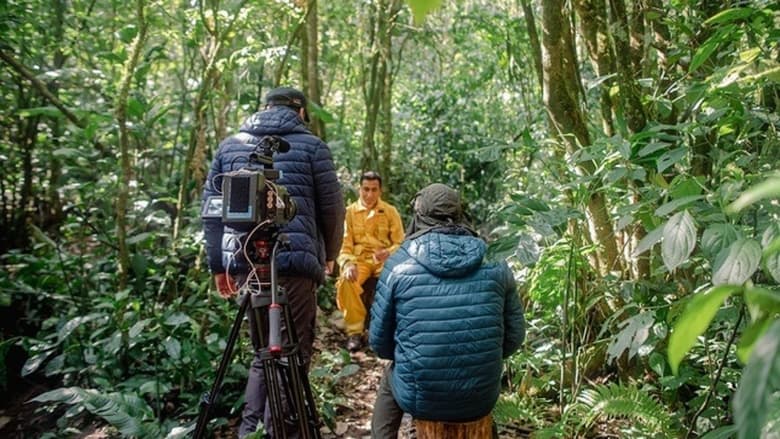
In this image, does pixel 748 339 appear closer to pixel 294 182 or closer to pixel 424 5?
pixel 424 5

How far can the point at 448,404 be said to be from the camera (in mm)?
2236

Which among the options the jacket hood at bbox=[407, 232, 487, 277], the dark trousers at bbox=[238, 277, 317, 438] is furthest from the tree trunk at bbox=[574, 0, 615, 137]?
the dark trousers at bbox=[238, 277, 317, 438]

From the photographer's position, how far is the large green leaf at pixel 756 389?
0.42 metres

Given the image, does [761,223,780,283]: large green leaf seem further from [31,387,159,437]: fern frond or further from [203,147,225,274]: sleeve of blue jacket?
[31,387,159,437]: fern frond

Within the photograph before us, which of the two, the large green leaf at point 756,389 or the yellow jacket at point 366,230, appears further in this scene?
the yellow jacket at point 366,230

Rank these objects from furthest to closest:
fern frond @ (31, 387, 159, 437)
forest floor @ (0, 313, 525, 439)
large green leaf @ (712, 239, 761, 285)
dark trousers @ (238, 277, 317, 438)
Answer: forest floor @ (0, 313, 525, 439), dark trousers @ (238, 277, 317, 438), fern frond @ (31, 387, 159, 437), large green leaf @ (712, 239, 761, 285)

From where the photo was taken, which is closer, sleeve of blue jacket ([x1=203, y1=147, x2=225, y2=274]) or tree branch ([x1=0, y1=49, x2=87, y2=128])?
sleeve of blue jacket ([x1=203, y1=147, x2=225, y2=274])

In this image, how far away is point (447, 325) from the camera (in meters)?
2.22

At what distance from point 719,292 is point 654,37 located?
3.15m

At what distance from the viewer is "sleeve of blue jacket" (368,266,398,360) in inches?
91.9

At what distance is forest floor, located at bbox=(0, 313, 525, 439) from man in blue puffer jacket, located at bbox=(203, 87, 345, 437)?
638 mm

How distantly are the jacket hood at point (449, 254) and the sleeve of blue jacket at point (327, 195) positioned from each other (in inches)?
31.0

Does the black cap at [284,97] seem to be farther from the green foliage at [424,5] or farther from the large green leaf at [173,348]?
the green foliage at [424,5]

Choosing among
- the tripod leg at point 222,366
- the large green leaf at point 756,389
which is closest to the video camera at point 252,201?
the tripod leg at point 222,366
